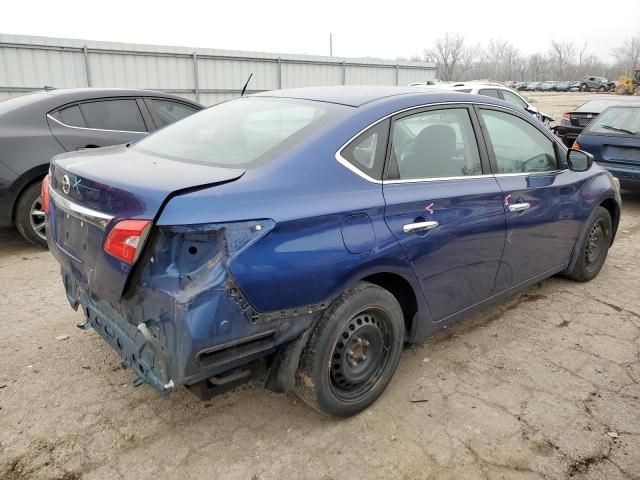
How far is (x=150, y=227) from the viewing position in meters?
2.07

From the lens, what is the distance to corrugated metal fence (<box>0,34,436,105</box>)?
10.9m

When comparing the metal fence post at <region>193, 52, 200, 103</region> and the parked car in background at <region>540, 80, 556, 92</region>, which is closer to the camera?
the metal fence post at <region>193, 52, 200, 103</region>

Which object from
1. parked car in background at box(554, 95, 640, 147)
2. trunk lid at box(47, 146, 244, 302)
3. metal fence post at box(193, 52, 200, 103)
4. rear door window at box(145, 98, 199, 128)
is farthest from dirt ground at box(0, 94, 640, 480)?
metal fence post at box(193, 52, 200, 103)

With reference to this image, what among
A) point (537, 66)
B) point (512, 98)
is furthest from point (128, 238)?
point (537, 66)

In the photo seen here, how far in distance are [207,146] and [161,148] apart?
316 mm

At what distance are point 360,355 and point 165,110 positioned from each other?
14.8ft

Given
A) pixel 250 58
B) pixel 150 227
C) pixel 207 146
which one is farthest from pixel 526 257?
pixel 250 58

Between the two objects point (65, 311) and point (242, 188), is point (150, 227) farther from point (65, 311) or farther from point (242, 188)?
point (65, 311)

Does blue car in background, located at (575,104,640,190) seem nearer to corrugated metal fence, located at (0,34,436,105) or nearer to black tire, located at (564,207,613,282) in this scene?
black tire, located at (564,207,613,282)

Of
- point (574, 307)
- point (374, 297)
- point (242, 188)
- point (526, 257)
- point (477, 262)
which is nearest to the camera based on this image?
point (242, 188)

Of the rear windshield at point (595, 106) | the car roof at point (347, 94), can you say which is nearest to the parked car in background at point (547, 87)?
the rear windshield at point (595, 106)

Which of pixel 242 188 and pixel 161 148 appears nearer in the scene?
pixel 242 188

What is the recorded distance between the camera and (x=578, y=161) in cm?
407

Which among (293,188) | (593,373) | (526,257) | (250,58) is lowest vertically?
(593,373)
